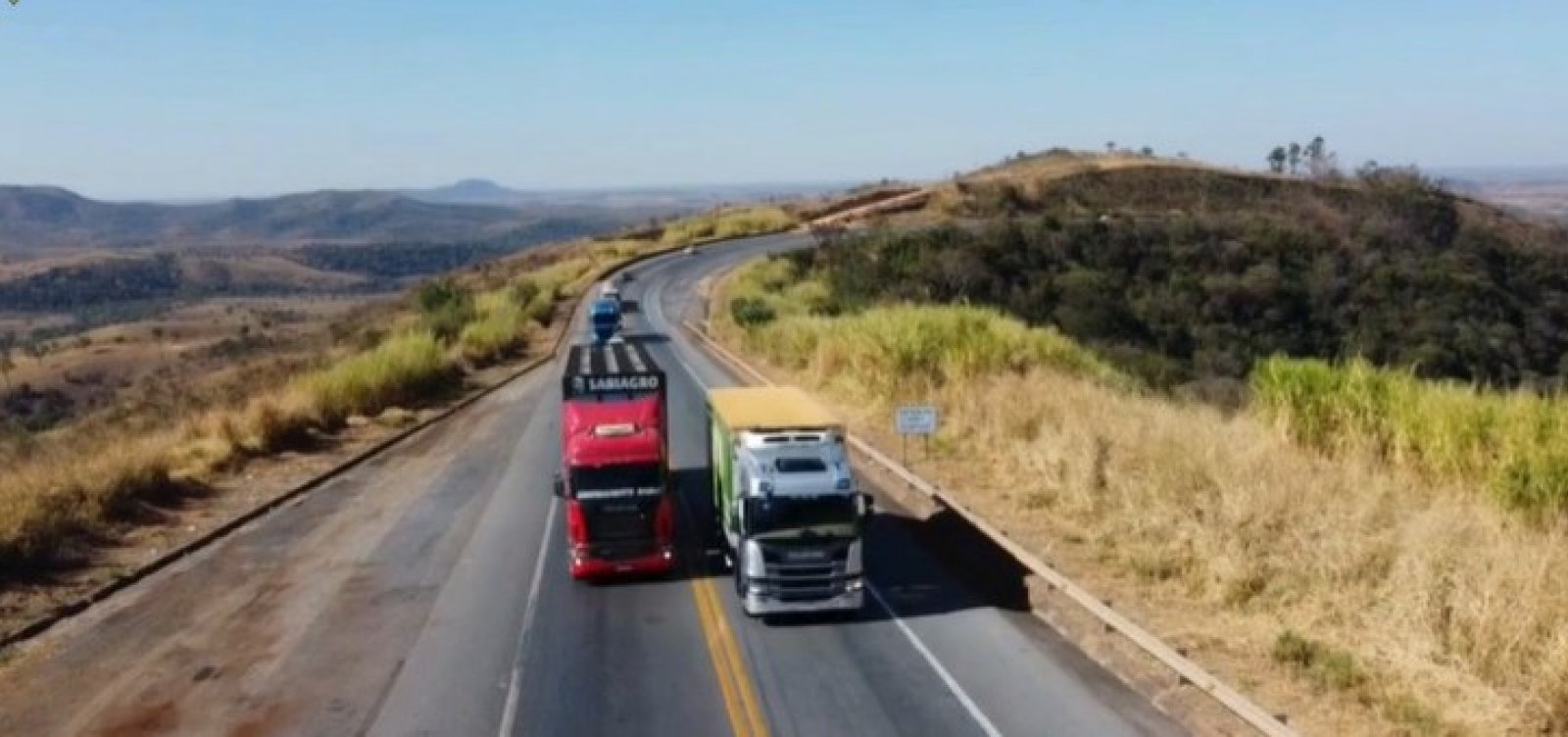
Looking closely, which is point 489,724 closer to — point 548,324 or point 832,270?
point 548,324

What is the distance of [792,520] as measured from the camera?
18438 mm

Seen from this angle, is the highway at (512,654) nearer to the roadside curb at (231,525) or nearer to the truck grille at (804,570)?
the roadside curb at (231,525)

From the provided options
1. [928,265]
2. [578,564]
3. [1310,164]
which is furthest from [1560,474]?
[1310,164]

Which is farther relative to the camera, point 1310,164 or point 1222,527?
point 1310,164

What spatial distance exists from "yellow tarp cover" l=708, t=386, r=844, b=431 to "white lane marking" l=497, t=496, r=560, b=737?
3.85 m

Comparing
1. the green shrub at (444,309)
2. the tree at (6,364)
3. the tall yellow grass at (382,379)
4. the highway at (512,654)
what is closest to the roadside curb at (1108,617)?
the highway at (512,654)

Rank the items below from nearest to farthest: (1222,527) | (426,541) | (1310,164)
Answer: (1222,527), (426,541), (1310,164)

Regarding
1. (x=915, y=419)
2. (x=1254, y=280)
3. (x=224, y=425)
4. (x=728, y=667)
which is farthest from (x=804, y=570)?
(x=1254, y=280)

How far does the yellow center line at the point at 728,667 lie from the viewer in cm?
1521

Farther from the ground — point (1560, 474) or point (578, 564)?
point (1560, 474)

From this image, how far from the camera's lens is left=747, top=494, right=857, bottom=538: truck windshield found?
60.4ft

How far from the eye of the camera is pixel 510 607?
20062 millimetres

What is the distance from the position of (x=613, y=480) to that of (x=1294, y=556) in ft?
31.4

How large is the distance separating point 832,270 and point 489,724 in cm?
5487
